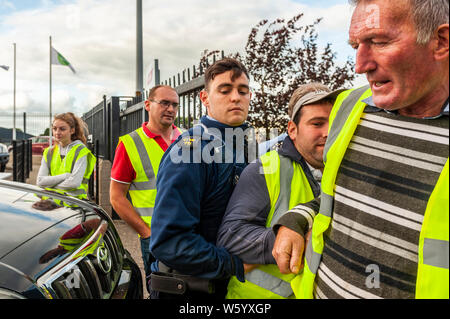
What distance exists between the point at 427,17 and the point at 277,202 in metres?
0.84

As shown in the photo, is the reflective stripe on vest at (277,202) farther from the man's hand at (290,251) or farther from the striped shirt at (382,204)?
the striped shirt at (382,204)

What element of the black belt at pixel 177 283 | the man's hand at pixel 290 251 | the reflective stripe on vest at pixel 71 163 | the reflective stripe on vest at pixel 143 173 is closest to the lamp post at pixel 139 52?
the reflective stripe on vest at pixel 71 163

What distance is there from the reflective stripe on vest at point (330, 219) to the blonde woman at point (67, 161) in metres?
3.09

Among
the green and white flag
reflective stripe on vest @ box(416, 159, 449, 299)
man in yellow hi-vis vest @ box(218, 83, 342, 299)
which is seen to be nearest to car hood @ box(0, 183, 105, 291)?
man in yellow hi-vis vest @ box(218, 83, 342, 299)

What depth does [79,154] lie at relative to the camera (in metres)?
4.04

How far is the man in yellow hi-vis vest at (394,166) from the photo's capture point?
989 mm

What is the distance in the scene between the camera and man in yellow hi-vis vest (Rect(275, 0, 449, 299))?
989 mm

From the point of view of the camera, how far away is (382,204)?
109 cm

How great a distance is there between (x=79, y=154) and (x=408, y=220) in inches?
144

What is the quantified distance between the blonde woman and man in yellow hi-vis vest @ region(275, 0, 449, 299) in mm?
3249
